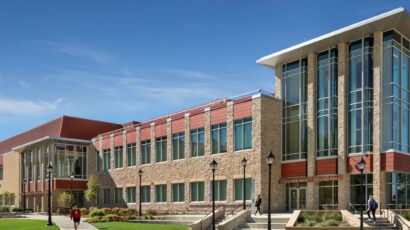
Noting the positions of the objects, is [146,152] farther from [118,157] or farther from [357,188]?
[357,188]

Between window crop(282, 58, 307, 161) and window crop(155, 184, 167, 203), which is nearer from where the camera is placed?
window crop(282, 58, 307, 161)

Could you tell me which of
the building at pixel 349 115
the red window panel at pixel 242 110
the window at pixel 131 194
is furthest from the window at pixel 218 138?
the window at pixel 131 194

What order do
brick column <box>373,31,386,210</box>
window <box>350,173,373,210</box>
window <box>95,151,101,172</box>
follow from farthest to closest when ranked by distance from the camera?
window <box>95,151,101,172</box>
window <box>350,173,373,210</box>
brick column <box>373,31,386,210</box>

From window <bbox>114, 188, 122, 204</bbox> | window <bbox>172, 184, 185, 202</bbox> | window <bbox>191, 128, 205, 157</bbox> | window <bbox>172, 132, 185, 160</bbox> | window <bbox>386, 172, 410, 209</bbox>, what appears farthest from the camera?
window <bbox>114, 188, 122, 204</bbox>

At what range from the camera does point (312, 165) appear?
3497cm

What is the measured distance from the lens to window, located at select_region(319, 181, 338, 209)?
3363 cm

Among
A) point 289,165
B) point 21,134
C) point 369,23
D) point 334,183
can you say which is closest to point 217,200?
point 289,165

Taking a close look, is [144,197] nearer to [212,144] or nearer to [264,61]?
[212,144]

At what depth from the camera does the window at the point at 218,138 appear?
39312mm

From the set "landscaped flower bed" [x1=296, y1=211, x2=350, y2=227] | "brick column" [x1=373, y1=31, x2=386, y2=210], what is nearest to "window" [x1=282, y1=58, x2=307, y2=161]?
"brick column" [x1=373, y1=31, x2=386, y2=210]

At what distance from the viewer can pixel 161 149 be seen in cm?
4669

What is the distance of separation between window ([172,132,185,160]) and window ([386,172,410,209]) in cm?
1890

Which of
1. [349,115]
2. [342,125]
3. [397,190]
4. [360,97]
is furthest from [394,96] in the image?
[397,190]

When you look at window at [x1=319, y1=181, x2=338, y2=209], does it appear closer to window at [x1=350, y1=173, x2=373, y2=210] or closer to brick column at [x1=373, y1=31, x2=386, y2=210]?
window at [x1=350, y1=173, x2=373, y2=210]
